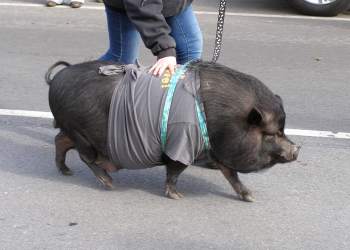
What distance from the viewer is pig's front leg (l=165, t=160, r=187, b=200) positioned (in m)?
3.54

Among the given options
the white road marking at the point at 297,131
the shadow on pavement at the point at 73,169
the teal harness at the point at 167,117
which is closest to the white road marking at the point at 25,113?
the white road marking at the point at 297,131

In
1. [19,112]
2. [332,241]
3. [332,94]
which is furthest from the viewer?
[332,94]

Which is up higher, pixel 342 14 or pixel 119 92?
pixel 119 92

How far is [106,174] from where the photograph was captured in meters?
Answer: 3.75

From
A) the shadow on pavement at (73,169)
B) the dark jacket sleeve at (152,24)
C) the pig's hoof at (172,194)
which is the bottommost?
the shadow on pavement at (73,169)

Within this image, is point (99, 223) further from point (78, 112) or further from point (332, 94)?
point (332, 94)

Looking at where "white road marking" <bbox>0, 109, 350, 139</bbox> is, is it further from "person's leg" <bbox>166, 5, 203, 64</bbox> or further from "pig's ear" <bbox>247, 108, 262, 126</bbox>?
"pig's ear" <bbox>247, 108, 262, 126</bbox>

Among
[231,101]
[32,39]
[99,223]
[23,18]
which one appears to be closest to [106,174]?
[99,223]

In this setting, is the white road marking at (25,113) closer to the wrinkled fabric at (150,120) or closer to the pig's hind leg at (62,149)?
the pig's hind leg at (62,149)

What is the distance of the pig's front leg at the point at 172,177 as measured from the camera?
3.54 metres

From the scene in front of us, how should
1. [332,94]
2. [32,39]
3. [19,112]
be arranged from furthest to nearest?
[32,39], [332,94], [19,112]

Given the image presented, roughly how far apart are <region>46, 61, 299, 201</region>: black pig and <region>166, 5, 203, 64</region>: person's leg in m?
0.50

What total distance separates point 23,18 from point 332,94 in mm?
4058

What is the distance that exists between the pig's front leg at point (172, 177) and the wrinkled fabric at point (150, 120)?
0.08 metres
